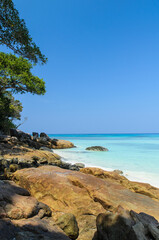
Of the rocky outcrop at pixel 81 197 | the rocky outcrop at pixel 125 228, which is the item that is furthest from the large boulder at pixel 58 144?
the rocky outcrop at pixel 125 228

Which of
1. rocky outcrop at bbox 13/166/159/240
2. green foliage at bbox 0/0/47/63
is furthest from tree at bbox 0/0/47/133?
rocky outcrop at bbox 13/166/159/240

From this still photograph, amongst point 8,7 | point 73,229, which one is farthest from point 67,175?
point 8,7

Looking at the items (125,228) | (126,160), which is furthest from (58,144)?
(125,228)

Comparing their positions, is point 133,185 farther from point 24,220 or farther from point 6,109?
point 6,109

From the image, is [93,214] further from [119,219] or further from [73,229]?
[119,219]

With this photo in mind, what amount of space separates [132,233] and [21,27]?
33.0 ft

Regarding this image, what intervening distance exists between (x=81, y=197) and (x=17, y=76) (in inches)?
535

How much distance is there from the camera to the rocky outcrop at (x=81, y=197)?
3635 mm

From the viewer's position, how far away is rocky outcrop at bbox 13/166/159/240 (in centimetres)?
363

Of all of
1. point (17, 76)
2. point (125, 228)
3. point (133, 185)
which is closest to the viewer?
point (125, 228)

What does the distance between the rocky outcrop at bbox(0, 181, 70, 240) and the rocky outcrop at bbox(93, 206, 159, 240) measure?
712 millimetres

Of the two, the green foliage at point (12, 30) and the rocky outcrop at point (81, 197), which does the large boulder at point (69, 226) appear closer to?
the rocky outcrop at point (81, 197)

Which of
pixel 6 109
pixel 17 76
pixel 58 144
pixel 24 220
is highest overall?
pixel 17 76

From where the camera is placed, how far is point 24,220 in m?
2.73
